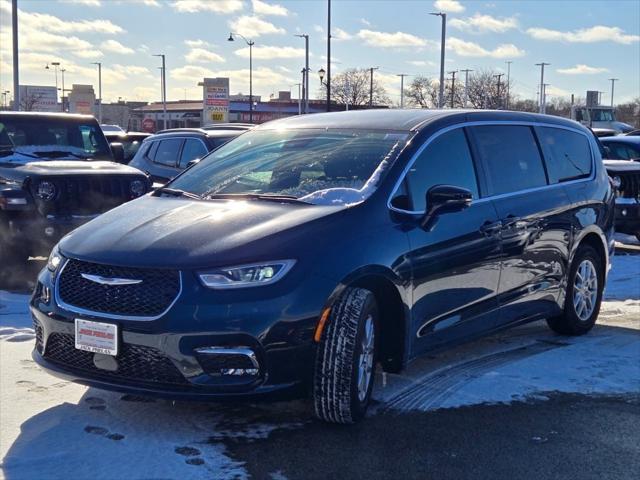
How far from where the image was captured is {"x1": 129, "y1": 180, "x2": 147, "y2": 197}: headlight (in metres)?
9.12

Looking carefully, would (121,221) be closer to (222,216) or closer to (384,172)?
(222,216)

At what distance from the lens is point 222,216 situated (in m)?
4.34

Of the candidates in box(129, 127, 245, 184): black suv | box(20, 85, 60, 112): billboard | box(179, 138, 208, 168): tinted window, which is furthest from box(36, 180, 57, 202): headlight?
box(20, 85, 60, 112): billboard

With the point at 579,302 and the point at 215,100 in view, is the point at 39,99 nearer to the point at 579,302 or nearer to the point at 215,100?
the point at 215,100

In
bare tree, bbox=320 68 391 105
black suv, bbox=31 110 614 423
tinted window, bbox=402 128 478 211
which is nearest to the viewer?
black suv, bbox=31 110 614 423

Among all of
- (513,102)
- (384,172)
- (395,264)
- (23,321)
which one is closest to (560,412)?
(395,264)

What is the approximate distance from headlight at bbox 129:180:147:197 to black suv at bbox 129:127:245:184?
140 cm

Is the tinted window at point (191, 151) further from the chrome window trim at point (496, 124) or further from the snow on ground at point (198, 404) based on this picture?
the chrome window trim at point (496, 124)

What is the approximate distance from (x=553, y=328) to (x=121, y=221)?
3.86 m

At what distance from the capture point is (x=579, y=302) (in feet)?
21.3

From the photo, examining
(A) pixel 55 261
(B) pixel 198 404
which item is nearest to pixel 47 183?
(A) pixel 55 261

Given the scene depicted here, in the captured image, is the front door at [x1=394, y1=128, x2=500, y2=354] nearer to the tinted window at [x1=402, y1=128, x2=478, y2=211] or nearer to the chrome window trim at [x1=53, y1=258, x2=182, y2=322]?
the tinted window at [x1=402, y1=128, x2=478, y2=211]

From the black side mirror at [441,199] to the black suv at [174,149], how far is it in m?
6.25

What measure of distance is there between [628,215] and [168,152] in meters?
6.87
